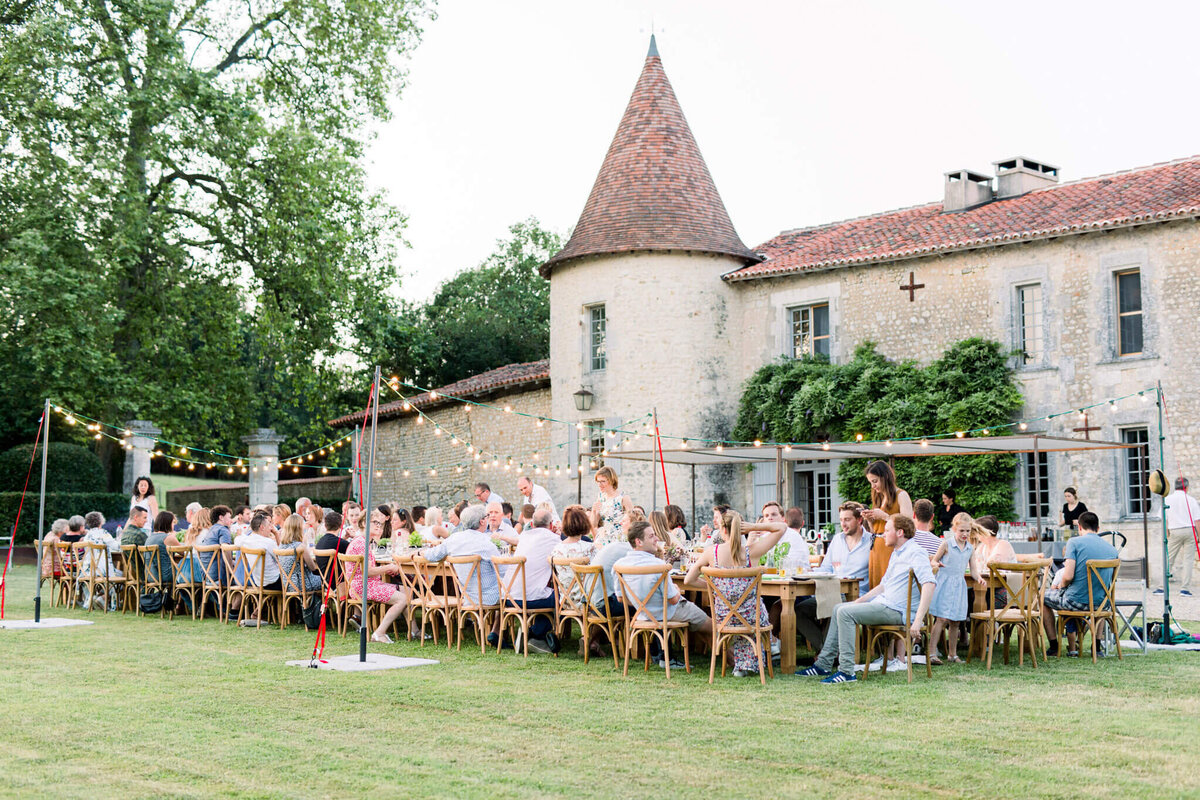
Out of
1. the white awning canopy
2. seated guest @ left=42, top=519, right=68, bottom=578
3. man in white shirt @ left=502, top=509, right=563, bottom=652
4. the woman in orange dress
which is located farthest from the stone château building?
man in white shirt @ left=502, top=509, right=563, bottom=652

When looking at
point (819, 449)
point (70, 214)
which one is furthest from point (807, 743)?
point (70, 214)

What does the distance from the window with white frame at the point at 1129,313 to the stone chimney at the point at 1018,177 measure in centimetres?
356

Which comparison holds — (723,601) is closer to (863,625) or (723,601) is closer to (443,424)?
(863,625)

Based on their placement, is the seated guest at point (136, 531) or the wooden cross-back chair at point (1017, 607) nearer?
the wooden cross-back chair at point (1017, 607)

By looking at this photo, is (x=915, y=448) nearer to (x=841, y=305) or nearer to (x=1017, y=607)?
(x=841, y=305)

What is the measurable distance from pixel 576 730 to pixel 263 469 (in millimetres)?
20362

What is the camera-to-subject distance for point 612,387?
22.0 m

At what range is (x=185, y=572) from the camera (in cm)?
1284

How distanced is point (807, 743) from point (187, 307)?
795 inches

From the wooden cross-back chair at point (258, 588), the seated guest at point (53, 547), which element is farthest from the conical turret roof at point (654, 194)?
the wooden cross-back chair at point (258, 588)

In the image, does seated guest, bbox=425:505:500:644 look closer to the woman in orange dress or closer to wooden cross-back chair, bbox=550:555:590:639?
wooden cross-back chair, bbox=550:555:590:639

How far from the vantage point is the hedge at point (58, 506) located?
77.1 ft

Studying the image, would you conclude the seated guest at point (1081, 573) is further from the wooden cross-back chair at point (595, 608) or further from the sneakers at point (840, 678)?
the wooden cross-back chair at point (595, 608)

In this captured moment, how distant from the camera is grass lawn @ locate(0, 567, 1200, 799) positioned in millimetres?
5211
